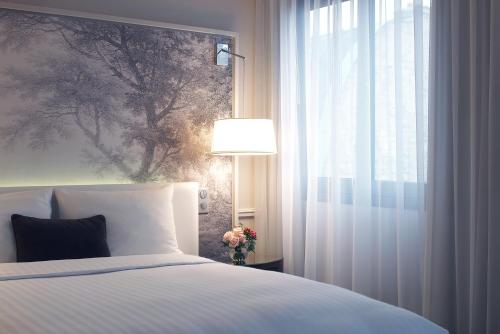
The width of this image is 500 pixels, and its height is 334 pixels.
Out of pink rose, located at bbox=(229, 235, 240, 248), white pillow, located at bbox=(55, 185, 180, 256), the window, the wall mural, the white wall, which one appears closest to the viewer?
the window

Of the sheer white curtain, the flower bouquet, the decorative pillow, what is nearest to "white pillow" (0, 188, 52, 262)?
the decorative pillow

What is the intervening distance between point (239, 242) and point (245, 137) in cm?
68

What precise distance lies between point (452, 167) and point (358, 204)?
71 cm

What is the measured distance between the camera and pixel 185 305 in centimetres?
222

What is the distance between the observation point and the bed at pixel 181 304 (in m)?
2.04

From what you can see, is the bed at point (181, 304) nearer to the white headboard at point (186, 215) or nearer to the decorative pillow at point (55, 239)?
the decorative pillow at point (55, 239)

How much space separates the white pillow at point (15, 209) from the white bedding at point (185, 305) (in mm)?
401

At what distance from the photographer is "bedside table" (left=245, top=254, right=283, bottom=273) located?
405cm

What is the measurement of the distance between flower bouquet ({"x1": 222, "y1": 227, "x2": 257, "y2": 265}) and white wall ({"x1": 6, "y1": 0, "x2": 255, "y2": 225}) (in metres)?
0.49

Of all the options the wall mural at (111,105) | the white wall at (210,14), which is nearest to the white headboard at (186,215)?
the wall mural at (111,105)

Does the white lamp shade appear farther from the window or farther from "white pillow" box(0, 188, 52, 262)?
"white pillow" box(0, 188, 52, 262)

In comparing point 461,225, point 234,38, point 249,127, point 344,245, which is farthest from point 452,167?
point 234,38

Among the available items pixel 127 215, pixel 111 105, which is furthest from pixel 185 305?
pixel 111 105

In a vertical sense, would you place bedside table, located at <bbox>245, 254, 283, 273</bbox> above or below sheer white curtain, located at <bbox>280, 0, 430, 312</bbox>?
below
